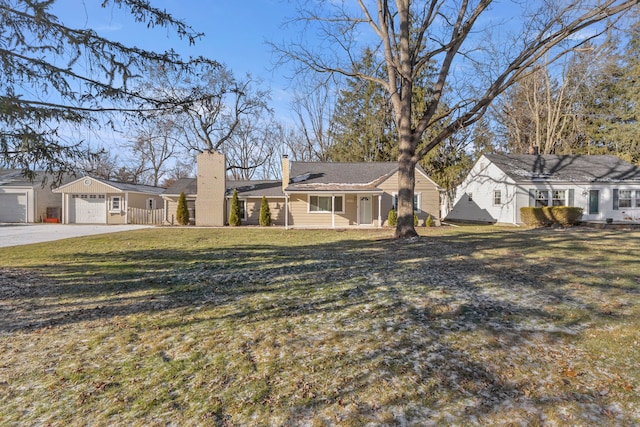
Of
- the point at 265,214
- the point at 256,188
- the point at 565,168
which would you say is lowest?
the point at 265,214

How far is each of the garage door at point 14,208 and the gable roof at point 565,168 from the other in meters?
32.3

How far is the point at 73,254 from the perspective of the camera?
9219mm

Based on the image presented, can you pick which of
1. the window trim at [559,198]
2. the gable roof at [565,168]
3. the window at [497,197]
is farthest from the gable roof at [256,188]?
the window trim at [559,198]

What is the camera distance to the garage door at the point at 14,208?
2422 cm

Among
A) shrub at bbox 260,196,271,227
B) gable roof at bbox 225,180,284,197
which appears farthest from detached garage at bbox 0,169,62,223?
shrub at bbox 260,196,271,227

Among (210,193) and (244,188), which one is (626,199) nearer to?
(244,188)

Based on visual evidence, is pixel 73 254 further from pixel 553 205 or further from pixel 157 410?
pixel 553 205

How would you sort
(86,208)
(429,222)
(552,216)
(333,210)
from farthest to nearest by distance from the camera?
(86,208), (429,222), (333,210), (552,216)

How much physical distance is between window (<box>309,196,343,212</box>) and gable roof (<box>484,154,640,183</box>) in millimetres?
10109

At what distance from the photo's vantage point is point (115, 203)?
2370 centimetres

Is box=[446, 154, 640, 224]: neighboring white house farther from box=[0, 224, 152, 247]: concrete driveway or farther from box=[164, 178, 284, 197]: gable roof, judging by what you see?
box=[0, 224, 152, 247]: concrete driveway

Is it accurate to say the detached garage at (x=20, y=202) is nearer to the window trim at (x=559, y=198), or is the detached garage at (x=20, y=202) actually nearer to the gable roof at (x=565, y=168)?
the gable roof at (x=565, y=168)

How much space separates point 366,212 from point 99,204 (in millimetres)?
18478

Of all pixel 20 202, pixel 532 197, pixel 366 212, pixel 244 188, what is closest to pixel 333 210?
pixel 366 212
